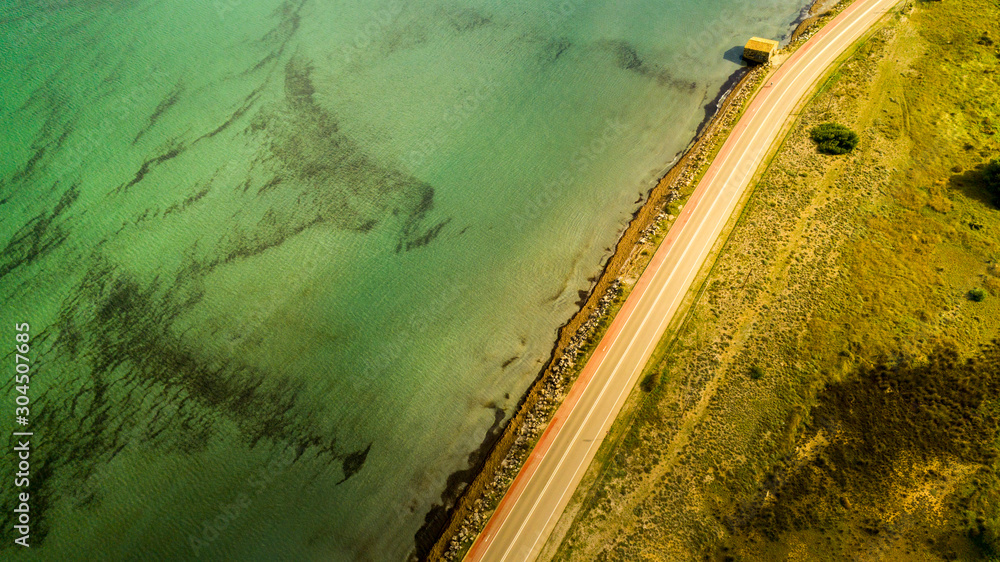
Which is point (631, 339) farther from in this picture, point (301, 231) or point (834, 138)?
point (301, 231)

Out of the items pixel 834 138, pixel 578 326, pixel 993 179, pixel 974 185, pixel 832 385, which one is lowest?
pixel 832 385

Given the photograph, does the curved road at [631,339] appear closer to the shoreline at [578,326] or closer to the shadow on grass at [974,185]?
the shoreline at [578,326]

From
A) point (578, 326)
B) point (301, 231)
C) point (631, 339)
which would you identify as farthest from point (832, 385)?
point (301, 231)

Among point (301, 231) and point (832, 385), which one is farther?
point (301, 231)

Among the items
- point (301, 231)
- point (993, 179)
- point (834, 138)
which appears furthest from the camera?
point (834, 138)

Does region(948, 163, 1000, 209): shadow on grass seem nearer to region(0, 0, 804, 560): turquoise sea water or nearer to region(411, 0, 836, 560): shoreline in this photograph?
region(411, 0, 836, 560): shoreline

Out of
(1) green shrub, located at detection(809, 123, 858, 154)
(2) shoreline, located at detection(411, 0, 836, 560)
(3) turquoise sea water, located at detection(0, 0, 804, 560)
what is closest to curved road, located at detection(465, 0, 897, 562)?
(2) shoreline, located at detection(411, 0, 836, 560)
